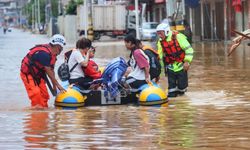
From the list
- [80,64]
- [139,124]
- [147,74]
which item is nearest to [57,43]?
[80,64]

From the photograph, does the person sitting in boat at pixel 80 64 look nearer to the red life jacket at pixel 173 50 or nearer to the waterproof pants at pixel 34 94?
the waterproof pants at pixel 34 94

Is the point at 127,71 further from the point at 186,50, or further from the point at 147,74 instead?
the point at 186,50

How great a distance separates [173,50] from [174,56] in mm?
121

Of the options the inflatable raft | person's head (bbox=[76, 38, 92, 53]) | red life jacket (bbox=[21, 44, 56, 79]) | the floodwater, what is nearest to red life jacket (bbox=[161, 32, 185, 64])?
the floodwater

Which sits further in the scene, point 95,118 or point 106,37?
point 106,37

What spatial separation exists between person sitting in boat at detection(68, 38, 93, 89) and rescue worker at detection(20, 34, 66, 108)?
0.37m

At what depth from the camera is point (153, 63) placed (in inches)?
551

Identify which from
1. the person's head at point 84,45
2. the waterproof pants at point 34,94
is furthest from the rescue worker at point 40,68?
the person's head at point 84,45

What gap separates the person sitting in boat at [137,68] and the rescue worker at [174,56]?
2.96 ft

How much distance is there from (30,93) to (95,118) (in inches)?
79.7

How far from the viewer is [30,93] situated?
13.5 metres

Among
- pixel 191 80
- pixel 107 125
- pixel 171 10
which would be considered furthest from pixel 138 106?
pixel 171 10

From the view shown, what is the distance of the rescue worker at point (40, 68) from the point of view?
527 inches

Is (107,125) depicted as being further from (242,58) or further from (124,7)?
(124,7)
